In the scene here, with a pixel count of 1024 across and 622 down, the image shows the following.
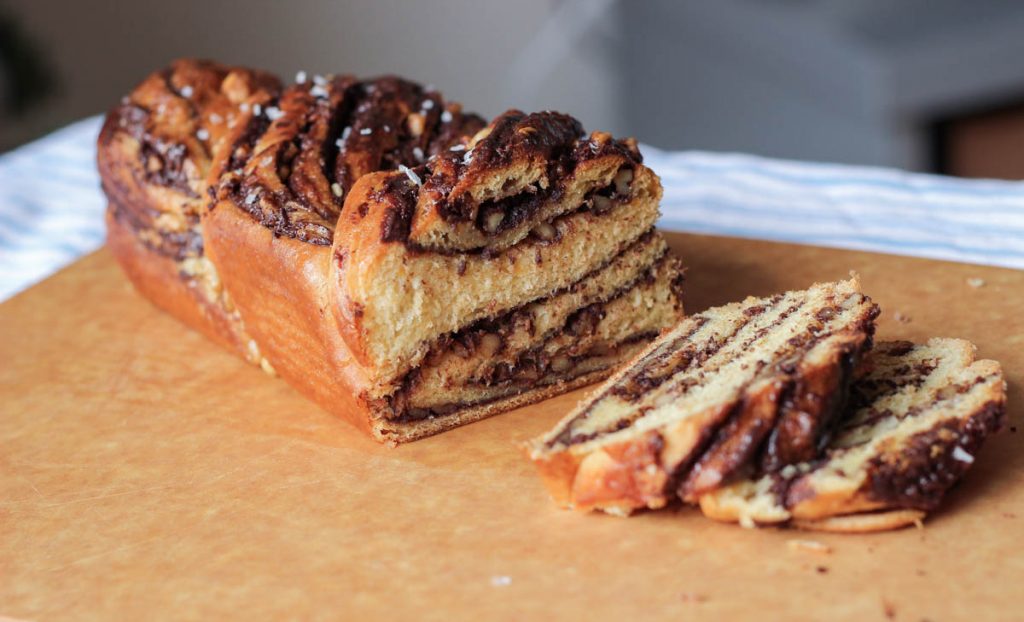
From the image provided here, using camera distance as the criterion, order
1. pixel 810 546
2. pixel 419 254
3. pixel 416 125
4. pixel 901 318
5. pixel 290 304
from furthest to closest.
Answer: pixel 416 125
pixel 901 318
pixel 290 304
pixel 419 254
pixel 810 546

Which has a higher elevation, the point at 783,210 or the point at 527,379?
the point at 783,210

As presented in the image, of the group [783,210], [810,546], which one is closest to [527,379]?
[810,546]

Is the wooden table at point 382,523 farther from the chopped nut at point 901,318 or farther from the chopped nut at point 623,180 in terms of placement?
the chopped nut at point 623,180

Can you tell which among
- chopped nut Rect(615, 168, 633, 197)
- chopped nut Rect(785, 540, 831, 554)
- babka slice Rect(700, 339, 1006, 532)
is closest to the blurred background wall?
chopped nut Rect(615, 168, 633, 197)

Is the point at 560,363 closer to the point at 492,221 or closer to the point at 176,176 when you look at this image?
the point at 492,221

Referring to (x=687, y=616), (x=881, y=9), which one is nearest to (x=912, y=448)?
(x=687, y=616)

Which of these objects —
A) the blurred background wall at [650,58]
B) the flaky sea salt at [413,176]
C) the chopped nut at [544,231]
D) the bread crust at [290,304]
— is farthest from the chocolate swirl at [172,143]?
the blurred background wall at [650,58]

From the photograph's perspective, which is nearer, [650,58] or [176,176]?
[176,176]

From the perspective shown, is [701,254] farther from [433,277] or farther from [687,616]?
[687,616]
